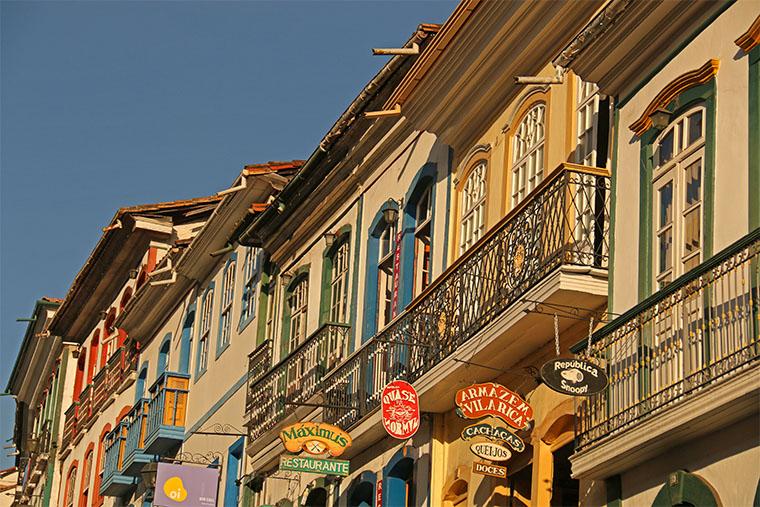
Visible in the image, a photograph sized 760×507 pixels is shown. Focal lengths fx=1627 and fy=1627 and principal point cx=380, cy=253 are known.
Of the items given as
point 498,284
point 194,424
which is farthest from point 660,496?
point 194,424

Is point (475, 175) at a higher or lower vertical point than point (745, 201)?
higher

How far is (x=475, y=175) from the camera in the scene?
18.2 metres

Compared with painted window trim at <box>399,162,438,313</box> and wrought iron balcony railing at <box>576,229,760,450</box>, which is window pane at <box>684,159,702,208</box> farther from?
painted window trim at <box>399,162,438,313</box>

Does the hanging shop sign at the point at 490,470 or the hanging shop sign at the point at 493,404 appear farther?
the hanging shop sign at the point at 490,470

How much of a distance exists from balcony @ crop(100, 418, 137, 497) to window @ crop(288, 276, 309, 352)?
26.8ft

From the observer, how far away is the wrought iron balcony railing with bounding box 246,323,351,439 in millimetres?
20969

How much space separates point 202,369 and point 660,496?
17.0 metres

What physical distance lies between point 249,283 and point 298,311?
2.86 metres

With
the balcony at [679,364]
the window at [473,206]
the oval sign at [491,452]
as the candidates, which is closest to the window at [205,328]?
the window at [473,206]

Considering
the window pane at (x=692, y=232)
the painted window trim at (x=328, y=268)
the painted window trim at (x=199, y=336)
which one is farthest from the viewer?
the painted window trim at (x=199, y=336)

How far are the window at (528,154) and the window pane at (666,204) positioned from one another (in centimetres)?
Result: 280

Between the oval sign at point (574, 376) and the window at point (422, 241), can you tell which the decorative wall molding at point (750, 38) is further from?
the window at point (422, 241)

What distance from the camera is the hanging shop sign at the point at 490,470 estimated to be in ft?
50.3

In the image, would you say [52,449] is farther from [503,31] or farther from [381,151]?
[503,31]
